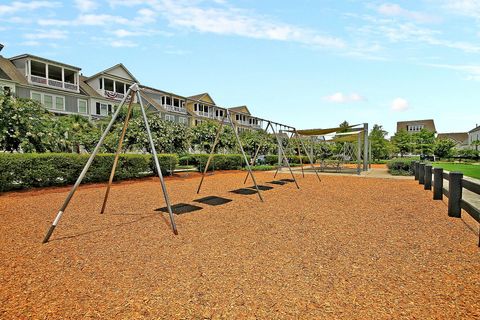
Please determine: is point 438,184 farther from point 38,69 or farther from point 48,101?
point 38,69

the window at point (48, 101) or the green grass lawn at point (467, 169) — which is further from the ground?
the window at point (48, 101)

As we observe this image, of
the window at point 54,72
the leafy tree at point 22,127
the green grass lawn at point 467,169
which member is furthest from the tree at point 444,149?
the window at point 54,72

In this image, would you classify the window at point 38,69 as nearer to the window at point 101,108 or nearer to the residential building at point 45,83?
the residential building at point 45,83

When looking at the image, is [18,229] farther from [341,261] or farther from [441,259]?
[441,259]

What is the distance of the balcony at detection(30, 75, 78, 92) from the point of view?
23781 millimetres

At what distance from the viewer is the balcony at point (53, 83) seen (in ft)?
78.0

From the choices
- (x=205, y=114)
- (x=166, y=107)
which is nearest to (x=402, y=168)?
(x=166, y=107)

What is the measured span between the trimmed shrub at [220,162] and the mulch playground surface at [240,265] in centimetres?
1102

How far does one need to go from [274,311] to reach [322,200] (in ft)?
18.4

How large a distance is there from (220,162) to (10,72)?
20.0 meters

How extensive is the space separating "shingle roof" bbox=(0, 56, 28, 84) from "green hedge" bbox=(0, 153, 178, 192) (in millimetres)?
17819

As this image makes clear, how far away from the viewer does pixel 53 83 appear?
24.8 m

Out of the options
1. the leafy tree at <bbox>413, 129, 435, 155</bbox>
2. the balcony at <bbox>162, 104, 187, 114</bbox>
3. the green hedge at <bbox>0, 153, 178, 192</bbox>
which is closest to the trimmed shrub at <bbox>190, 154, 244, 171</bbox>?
the green hedge at <bbox>0, 153, 178, 192</bbox>

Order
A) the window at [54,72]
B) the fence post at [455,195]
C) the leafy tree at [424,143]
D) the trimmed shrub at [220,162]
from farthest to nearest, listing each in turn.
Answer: the leafy tree at [424,143], the window at [54,72], the trimmed shrub at [220,162], the fence post at [455,195]
